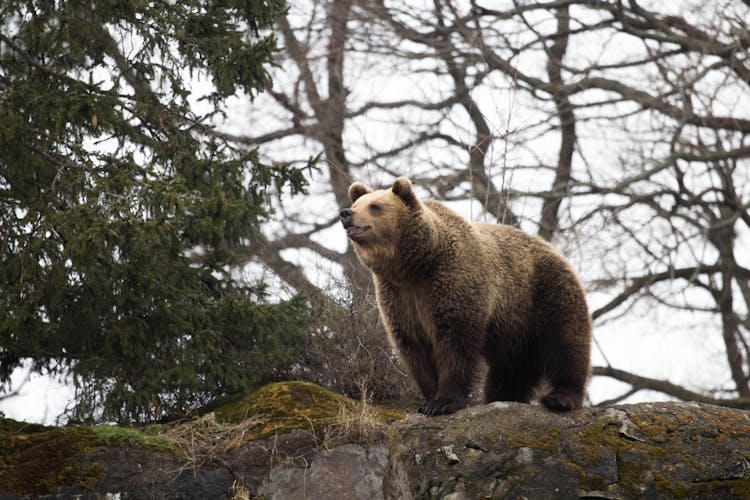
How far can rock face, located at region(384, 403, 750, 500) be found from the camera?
5.37 meters

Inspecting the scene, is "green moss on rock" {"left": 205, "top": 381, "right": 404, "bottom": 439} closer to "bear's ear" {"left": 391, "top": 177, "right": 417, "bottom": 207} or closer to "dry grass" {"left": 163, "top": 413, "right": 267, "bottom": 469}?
"dry grass" {"left": 163, "top": 413, "right": 267, "bottom": 469}

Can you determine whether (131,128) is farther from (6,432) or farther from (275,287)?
(6,432)

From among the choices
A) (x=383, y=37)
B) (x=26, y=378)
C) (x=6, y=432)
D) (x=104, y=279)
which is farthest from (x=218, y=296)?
(x=383, y=37)

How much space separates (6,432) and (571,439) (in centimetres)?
435

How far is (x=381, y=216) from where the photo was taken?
19.9ft

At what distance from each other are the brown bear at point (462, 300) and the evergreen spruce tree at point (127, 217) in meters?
2.65

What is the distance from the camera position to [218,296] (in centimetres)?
934

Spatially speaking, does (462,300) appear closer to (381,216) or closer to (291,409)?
(381,216)

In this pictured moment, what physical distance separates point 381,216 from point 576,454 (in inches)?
74.9

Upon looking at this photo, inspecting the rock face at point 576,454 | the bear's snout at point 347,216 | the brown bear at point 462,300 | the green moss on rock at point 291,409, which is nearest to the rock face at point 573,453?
the rock face at point 576,454

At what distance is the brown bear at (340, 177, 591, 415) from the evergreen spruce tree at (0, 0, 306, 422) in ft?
8.70

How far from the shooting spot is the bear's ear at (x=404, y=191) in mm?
6160

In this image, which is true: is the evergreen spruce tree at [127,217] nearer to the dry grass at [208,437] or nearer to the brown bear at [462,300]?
the dry grass at [208,437]

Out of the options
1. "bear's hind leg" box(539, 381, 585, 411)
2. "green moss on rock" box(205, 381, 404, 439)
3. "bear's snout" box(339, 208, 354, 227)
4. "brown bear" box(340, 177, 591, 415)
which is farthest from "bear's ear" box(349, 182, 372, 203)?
"green moss on rock" box(205, 381, 404, 439)
